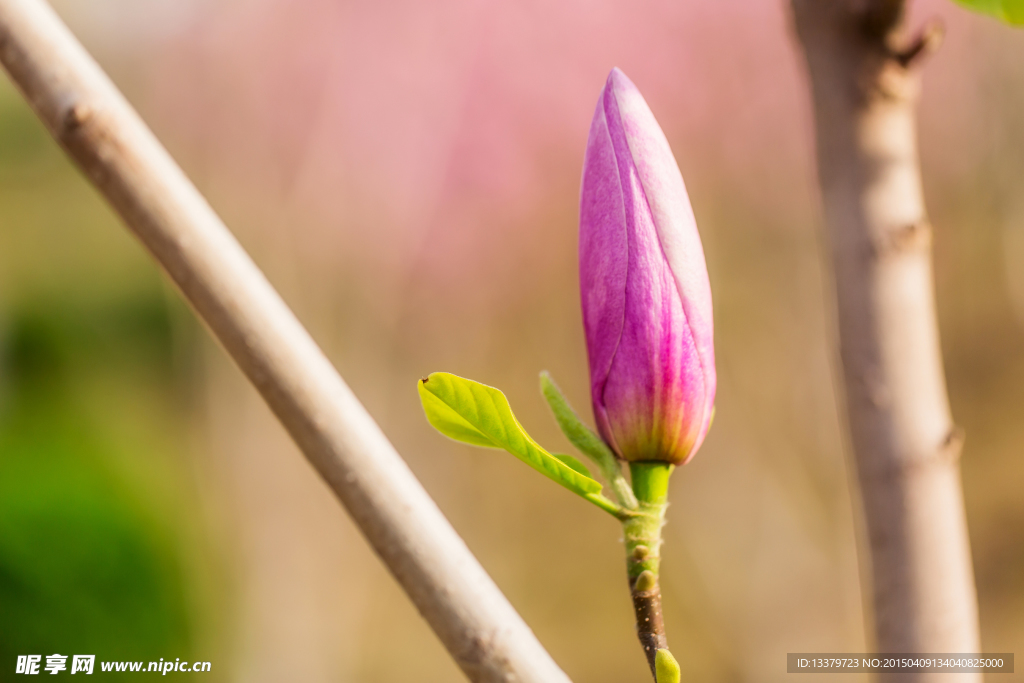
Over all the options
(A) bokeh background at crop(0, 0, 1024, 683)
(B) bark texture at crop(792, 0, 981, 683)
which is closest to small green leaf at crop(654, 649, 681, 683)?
(B) bark texture at crop(792, 0, 981, 683)

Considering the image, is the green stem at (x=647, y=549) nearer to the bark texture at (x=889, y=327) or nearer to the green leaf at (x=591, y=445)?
the green leaf at (x=591, y=445)

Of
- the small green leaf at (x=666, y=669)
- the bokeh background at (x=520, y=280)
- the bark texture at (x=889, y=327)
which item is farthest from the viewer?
the bokeh background at (x=520, y=280)

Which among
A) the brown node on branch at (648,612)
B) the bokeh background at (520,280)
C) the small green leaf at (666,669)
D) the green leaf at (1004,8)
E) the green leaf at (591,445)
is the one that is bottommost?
the small green leaf at (666,669)

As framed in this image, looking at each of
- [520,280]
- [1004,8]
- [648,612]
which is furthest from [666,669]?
[520,280]

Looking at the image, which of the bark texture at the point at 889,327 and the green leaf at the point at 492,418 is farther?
the bark texture at the point at 889,327

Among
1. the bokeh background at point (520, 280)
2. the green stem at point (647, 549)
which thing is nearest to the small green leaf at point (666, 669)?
the green stem at point (647, 549)

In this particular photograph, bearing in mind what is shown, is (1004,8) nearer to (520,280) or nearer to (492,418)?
(492,418)

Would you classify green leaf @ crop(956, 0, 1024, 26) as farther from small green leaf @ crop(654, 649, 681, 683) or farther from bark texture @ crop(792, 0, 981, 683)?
small green leaf @ crop(654, 649, 681, 683)
